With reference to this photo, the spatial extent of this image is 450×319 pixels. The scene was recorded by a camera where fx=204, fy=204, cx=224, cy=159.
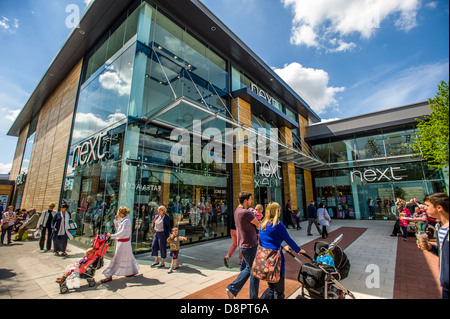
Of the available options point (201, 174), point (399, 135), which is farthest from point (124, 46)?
point (399, 135)

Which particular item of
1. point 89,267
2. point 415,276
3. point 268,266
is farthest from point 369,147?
point 89,267

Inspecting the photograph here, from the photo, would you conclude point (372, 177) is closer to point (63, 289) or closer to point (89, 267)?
point (89, 267)

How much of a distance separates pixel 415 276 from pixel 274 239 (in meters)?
4.07

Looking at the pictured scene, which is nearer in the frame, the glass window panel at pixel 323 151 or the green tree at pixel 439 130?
the green tree at pixel 439 130

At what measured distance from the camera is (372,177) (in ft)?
53.7

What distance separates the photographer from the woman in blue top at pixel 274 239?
9.37ft

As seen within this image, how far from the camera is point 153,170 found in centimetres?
791

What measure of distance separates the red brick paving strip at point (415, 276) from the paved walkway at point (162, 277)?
9 cm

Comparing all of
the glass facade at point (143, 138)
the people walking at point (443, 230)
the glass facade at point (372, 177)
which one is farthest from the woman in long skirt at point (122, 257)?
the glass facade at point (372, 177)

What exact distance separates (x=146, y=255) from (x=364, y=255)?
705 centimetres

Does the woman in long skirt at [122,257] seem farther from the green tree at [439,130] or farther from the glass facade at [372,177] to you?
the glass facade at [372,177]

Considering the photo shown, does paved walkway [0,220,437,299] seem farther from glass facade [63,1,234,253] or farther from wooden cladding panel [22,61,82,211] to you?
wooden cladding panel [22,61,82,211]
